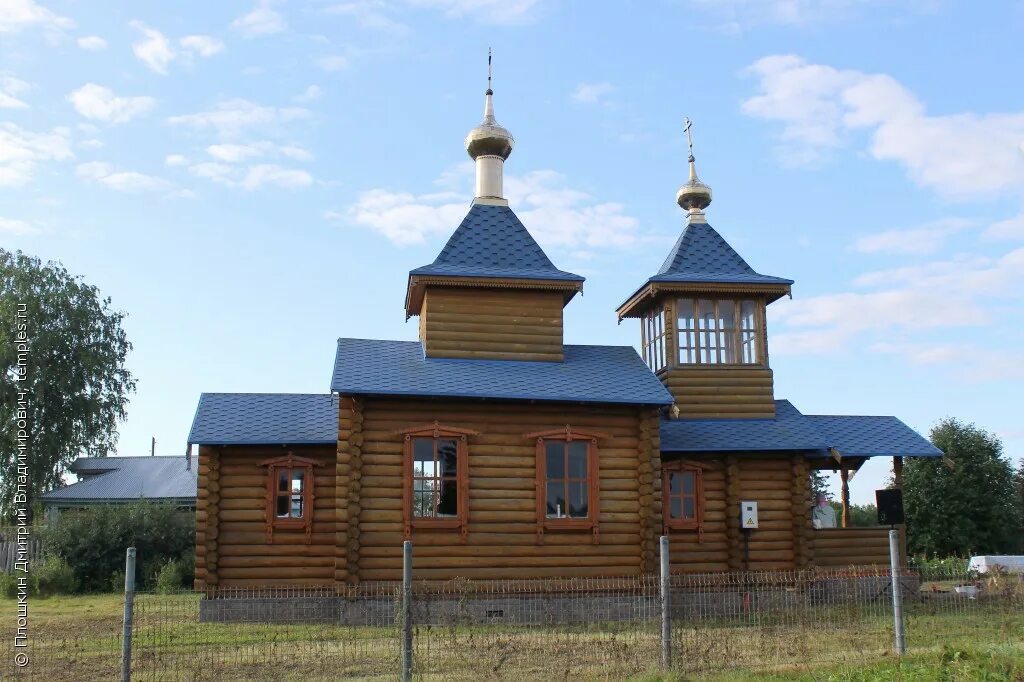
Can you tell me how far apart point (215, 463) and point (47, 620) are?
3918 millimetres

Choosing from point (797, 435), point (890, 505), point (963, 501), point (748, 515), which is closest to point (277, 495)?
point (748, 515)

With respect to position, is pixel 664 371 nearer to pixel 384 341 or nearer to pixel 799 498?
pixel 799 498

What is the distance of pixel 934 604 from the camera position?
640 inches

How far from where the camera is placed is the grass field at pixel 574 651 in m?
9.80

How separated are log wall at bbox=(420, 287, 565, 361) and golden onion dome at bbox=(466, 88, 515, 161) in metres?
3.86

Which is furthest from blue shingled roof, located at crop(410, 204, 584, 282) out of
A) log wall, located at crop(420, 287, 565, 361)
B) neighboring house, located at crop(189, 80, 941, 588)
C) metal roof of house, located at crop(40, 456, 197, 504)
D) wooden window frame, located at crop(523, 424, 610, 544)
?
metal roof of house, located at crop(40, 456, 197, 504)

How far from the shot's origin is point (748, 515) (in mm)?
18703

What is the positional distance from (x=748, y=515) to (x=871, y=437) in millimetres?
3845

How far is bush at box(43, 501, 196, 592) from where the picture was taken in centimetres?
2523

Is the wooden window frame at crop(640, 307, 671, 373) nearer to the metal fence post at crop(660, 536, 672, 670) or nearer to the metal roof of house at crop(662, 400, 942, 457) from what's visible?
the metal roof of house at crop(662, 400, 942, 457)

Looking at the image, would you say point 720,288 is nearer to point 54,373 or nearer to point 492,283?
point 492,283

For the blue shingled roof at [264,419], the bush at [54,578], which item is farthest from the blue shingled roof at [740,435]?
the bush at [54,578]

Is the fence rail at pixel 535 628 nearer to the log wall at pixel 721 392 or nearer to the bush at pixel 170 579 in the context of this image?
the bush at pixel 170 579

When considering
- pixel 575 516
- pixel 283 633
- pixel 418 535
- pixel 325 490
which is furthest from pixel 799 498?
pixel 283 633
